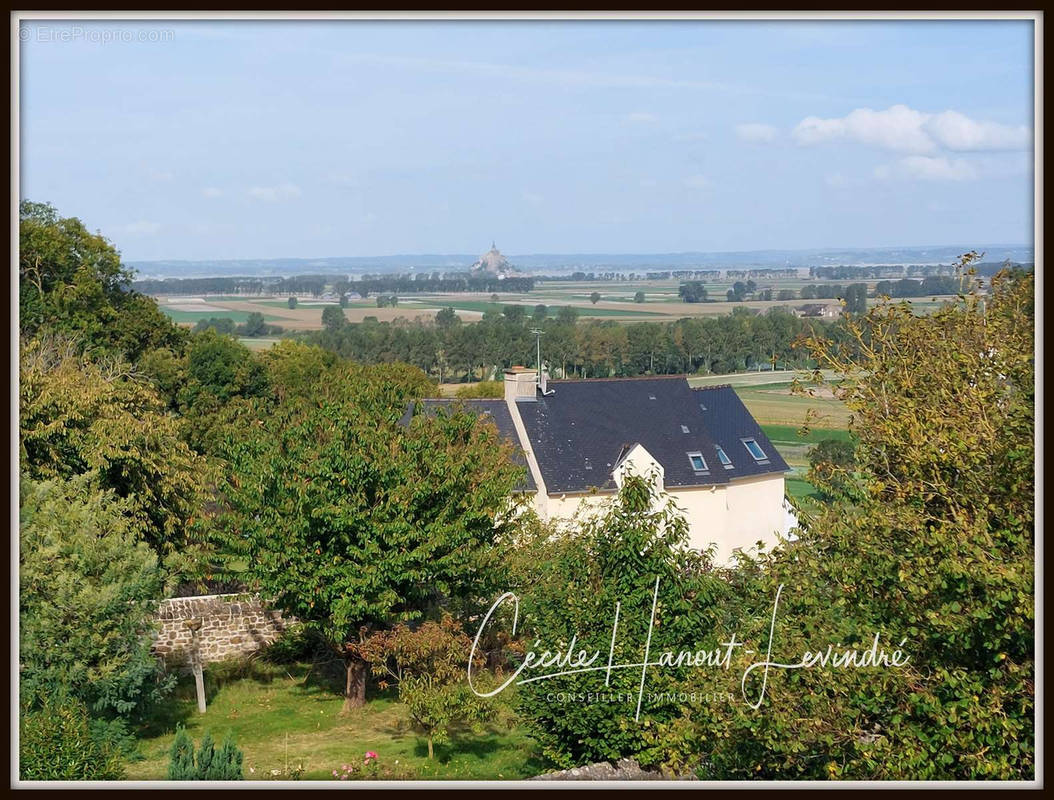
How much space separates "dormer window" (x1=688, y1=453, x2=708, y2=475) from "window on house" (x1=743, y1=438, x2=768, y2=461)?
2449mm

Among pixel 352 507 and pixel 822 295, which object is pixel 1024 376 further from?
pixel 822 295

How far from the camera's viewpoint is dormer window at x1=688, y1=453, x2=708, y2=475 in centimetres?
3581

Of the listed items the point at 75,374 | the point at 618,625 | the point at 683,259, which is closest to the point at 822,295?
the point at 683,259

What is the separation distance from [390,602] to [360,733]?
2272 mm

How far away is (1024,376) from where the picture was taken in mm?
11852

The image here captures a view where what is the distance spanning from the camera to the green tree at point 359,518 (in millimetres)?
19516

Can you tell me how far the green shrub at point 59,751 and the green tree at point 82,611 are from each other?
4.52 feet

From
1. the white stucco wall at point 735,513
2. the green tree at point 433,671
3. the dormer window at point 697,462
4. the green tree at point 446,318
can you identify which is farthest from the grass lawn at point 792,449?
the green tree at point 446,318

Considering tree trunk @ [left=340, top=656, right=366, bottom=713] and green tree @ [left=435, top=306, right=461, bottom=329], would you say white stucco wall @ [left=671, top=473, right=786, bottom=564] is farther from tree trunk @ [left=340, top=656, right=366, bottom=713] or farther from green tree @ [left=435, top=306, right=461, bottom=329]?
green tree @ [left=435, top=306, right=461, bottom=329]

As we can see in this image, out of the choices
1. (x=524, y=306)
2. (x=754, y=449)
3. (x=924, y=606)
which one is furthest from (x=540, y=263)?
(x=924, y=606)

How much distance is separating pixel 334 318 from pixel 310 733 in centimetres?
7050

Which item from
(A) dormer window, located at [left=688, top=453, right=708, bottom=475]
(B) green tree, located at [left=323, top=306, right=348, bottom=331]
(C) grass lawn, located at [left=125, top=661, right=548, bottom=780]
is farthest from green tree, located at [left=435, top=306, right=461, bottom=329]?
(C) grass lawn, located at [left=125, top=661, right=548, bottom=780]

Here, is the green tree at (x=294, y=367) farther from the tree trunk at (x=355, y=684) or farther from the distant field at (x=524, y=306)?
the tree trunk at (x=355, y=684)

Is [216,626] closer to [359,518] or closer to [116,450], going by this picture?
[116,450]
